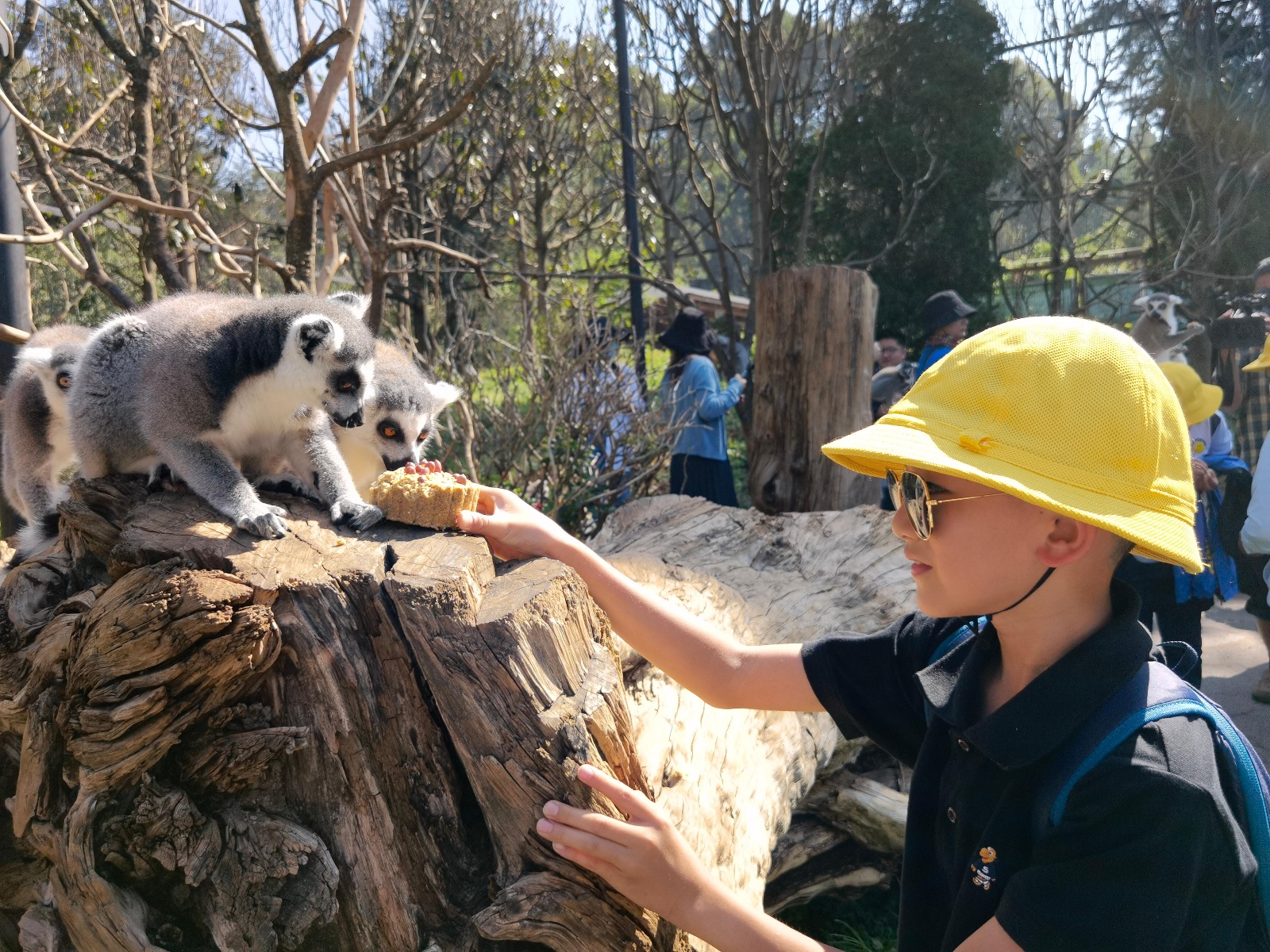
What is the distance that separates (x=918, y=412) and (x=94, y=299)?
813 centimetres

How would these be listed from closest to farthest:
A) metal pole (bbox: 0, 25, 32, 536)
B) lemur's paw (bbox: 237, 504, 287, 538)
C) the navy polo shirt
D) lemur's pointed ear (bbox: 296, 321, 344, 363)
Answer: the navy polo shirt → lemur's paw (bbox: 237, 504, 287, 538) → lemur's pointed ear (bbox: 296, 321, 344, 363) → metal pole (bbox: 0, 25, 32, 536)

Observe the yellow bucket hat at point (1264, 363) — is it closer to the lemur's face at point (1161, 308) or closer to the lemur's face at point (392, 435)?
the lemur's face at point (1161, 308)

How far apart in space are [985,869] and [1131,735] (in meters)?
0.24

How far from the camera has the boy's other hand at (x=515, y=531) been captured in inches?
68.3

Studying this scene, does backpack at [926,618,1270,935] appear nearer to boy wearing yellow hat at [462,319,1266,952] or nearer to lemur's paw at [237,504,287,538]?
boy wearing yellow hat at [462,319,1266,952]

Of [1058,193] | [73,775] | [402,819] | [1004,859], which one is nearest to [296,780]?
[402,819]

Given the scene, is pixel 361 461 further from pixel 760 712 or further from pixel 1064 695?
pixel 1064 695

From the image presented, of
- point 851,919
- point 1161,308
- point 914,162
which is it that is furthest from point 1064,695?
point 914,162

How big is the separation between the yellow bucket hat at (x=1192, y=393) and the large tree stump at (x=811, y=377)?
4.75 feet

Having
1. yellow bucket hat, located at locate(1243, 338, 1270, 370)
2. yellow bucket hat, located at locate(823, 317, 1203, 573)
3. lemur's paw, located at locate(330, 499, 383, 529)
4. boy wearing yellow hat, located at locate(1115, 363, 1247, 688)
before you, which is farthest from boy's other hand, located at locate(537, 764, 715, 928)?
yellow bucket hat, located at locate(1243, 338, 1270, 370)

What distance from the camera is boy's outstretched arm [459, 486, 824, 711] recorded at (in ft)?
5.49

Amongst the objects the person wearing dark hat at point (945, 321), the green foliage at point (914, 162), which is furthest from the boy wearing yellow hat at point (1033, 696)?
the green foliage at point (914, 162)

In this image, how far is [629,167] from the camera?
675 centimetres

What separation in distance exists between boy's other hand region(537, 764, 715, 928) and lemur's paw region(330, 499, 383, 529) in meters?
0.76
